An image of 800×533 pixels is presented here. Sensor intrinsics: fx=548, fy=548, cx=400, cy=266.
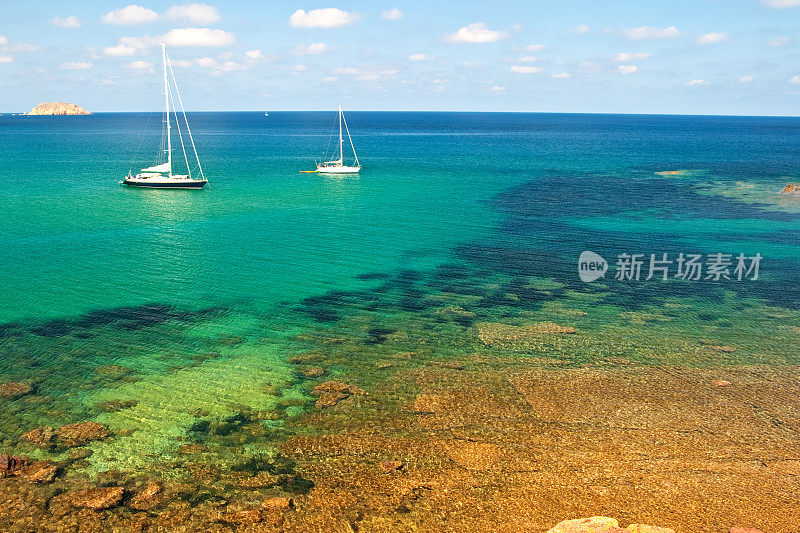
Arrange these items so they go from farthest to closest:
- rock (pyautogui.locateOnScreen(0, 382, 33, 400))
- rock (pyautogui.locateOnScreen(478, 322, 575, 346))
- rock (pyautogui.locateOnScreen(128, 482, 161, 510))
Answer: rock (pyautogui.locateOnScreen(478, 322, 575, 346)) < rock (pyautogui.locateOnScreen(0, 382, 33, 400)) < rock (pyautogui.locateOnScreen(128, 482, 161, 510))

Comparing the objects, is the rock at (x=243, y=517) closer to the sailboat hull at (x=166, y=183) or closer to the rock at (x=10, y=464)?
the rock at (x=10, y=464)

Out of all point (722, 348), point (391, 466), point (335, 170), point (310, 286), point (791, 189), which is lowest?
point (391, 466)

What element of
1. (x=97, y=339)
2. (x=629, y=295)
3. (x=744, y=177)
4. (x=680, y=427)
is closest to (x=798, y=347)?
(x=629, y=295)

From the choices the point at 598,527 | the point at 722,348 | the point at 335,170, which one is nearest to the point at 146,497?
the point at 598,527

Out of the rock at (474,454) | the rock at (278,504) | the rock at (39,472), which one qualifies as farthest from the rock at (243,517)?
the rock at (474,454)

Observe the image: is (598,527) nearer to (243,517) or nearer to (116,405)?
(243,517)

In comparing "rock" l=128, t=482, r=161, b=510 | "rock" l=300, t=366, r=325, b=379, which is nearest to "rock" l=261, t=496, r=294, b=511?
"rock" l=128, t=482, r=161, b=510

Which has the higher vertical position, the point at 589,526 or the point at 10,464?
the point at 589,526

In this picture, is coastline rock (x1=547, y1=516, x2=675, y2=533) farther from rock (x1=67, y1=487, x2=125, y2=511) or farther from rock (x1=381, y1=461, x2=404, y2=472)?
rock (x1=67, y1=487, x2=125, y2=511)
